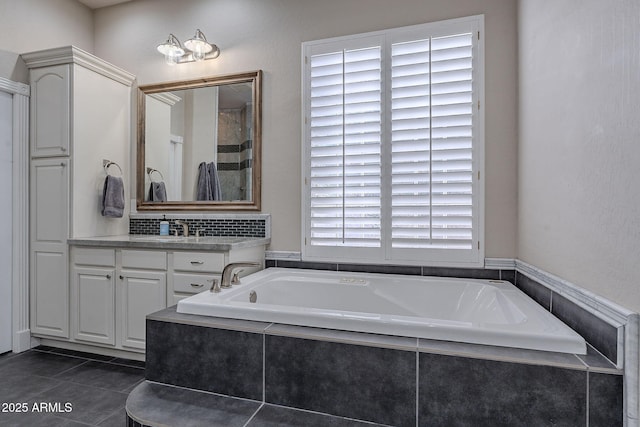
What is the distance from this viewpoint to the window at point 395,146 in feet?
7.82

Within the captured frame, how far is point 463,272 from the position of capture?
8.00ft

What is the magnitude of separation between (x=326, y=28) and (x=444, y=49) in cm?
91

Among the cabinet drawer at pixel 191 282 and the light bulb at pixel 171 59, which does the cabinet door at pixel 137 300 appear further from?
the light bulb at pixel 171 59

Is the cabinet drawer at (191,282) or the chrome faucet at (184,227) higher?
the chrome faucet at (184,227)

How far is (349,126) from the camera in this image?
8.57 feet

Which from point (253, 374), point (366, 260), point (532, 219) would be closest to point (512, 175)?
point (532, 219)

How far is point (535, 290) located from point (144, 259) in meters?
2.50

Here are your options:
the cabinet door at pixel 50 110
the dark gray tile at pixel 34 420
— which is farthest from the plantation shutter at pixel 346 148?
the cabinet door at pixel 50 110

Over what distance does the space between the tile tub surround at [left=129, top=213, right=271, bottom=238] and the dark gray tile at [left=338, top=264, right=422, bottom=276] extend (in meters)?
0.70

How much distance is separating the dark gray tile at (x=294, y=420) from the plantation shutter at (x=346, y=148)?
56.2 inches

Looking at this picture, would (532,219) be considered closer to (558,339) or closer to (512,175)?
(512,175)

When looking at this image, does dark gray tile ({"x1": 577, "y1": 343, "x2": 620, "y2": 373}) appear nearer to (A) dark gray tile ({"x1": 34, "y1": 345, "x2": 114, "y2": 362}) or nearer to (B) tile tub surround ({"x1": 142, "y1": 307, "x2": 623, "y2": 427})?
(B) tile tub surround ({"x1": 142, "y1": 307, "x2": 623, "y2": 427})

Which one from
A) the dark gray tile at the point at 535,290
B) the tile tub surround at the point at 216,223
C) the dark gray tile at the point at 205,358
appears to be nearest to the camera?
the dark gray tile at the point at 205,358

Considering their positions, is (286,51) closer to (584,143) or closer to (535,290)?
(584,143)
